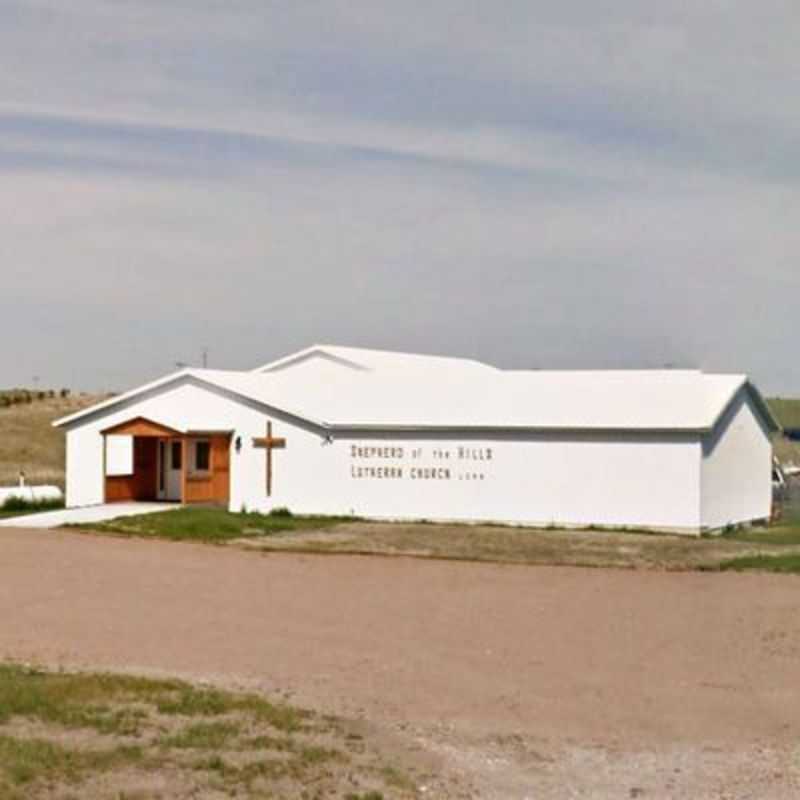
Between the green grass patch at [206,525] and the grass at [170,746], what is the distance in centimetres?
1773

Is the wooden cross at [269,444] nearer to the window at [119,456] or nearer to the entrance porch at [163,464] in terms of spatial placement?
the entrance porch at [163,464]

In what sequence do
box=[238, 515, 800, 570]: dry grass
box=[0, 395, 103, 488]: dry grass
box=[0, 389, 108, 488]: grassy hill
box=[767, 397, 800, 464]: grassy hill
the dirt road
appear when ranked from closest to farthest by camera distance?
the dirt road, box=[238, 515, 800, 570]: dry grass, box=[0, 395, 103, 488]: dry grass, box=[0, 389, 108, 488]: grassy hill, box=[767, 397, 800, 464]: grassy hill

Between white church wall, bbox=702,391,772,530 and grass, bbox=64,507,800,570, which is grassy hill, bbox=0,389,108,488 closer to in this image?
grass, bbox=64,507,800,570

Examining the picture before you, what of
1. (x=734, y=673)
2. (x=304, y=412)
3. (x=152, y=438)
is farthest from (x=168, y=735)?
(x=152, y=438)

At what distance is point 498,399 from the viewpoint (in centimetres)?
3894

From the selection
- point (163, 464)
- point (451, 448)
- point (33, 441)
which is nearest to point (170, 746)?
point (451, 448)

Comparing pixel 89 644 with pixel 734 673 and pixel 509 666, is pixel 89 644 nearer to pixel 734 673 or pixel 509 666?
pixel 509 666

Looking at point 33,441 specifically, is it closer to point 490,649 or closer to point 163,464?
point 163,464

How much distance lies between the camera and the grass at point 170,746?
9.59 meters

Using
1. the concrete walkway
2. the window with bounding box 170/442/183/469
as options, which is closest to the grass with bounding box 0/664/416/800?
the concrete walkway

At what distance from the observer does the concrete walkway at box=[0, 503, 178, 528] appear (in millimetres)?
33500

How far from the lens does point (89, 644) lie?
53.9 ft

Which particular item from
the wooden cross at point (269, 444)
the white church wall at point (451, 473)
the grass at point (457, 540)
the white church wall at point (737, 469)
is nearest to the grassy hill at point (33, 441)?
the white church wall at point (451, 473)

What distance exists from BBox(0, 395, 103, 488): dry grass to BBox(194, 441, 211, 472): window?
44.1 ft
